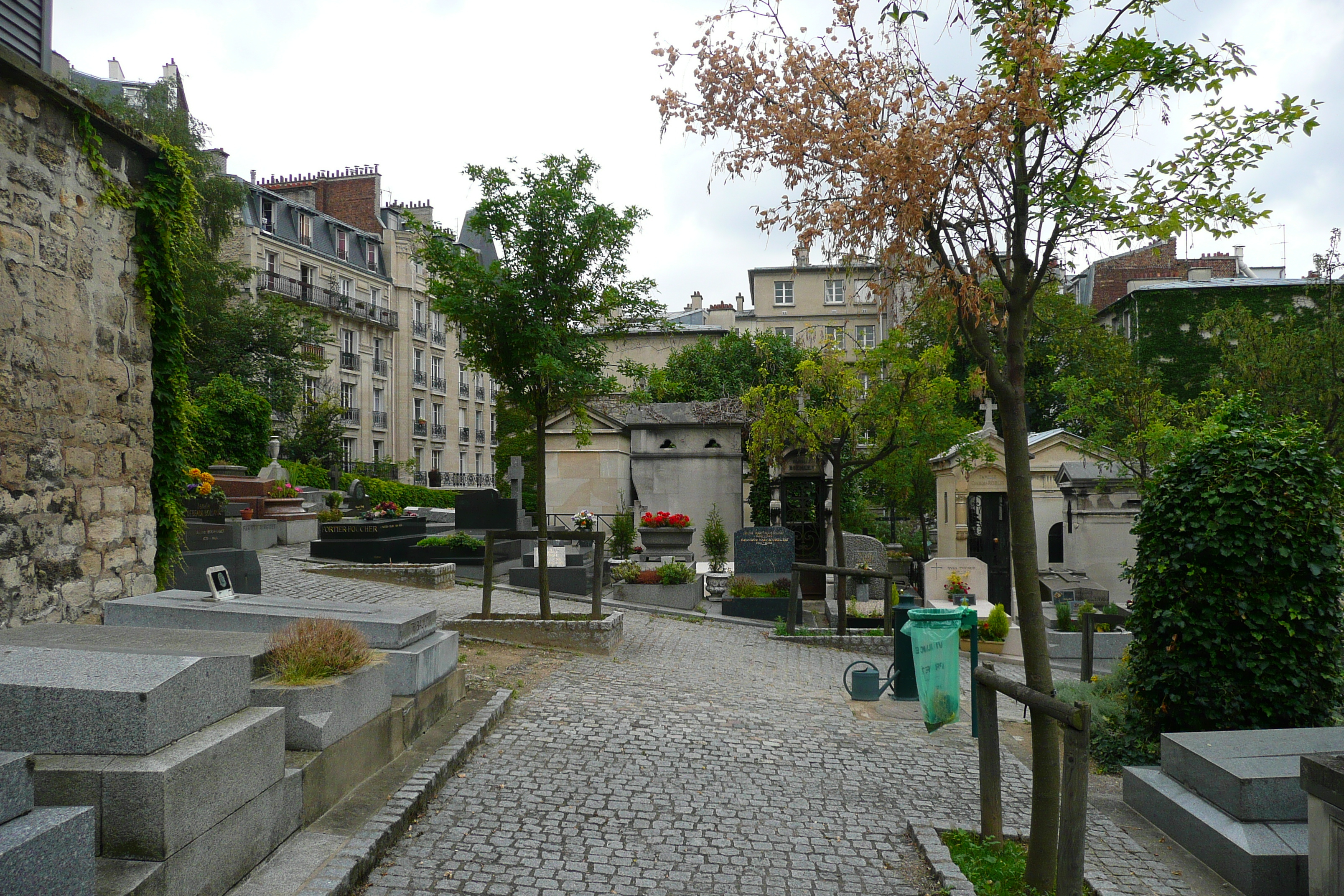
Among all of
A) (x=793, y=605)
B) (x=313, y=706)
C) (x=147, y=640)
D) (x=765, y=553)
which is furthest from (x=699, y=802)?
(x=765, y=553)

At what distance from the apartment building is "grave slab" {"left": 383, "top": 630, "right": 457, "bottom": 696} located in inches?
1456

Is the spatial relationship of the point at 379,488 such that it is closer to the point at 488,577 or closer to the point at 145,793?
the point at 488,577

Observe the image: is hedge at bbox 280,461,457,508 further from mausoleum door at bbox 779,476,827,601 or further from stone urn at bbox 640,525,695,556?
mausoleum door at bbox 779,476,827,601

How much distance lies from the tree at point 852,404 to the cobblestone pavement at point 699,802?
8979mm

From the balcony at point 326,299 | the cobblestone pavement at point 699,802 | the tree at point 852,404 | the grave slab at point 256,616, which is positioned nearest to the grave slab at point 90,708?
the cobblestone pavement at point 699,802

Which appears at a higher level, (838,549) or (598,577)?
(598,577)

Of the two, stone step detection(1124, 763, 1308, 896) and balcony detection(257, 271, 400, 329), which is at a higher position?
balcony detection(257, 271, 400, 329)

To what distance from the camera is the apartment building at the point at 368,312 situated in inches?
1721

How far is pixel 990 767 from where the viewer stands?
197 inches

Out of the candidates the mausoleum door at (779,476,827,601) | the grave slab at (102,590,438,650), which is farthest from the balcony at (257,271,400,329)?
the grave slab at (102,590,438,650)

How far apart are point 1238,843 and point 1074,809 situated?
4.70 feet

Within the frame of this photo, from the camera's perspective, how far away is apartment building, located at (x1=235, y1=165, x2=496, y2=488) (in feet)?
143

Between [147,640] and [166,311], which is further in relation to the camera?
[166,311]

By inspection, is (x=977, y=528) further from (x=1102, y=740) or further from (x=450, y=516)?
(x=450, y=516)
